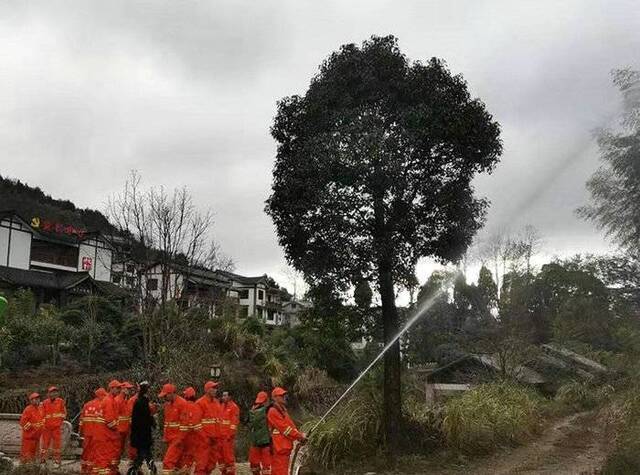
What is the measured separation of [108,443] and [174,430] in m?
1.20

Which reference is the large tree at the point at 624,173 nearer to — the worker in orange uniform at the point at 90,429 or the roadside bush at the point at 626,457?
the roadside bush at the point at 626,457

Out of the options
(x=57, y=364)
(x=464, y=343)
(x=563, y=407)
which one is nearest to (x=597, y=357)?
(x=464, y=343)

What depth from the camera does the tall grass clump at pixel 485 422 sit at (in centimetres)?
1324

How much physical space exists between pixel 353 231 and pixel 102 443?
589 cm

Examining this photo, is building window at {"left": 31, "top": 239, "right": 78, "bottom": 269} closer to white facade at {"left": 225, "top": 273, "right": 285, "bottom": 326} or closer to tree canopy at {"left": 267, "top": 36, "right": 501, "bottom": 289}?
white facade at {"left": 225, "top": 273, "right": 285, "bottom": 326}

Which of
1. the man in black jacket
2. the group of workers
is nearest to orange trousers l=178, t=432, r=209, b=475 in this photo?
the group of workers

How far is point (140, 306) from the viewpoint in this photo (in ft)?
68.0

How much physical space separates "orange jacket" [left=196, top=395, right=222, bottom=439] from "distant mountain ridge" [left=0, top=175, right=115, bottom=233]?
4950 cm

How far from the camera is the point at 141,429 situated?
10656 mm

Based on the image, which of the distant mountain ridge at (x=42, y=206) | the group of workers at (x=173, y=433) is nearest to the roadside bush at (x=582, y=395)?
the group of workers at (x=173, y=433)

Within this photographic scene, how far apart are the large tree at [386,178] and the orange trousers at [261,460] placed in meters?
2.83

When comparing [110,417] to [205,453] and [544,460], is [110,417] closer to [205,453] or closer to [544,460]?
[205,453]

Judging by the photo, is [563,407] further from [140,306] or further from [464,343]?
[140,306]

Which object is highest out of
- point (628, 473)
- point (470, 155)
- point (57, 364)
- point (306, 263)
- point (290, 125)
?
point (290, 125)
